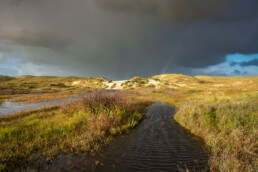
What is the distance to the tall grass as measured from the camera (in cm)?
426

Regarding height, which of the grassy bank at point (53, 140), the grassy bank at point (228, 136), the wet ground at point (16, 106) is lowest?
the wet ground at point (16, 106)

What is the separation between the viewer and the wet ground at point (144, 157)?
183 inches

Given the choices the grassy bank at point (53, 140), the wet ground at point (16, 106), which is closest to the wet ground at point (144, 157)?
the grassy bank at point (53, 140)

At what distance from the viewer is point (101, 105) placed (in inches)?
447

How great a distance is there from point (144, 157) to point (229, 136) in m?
5.01

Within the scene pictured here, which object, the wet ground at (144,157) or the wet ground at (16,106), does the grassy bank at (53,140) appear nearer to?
the wet ground at (144,157)

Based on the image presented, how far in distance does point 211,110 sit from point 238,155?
21.5 ft

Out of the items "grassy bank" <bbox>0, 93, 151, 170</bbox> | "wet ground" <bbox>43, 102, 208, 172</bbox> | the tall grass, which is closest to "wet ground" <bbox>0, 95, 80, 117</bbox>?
"grassy bank" <bbox>0, 93, 151, 170</bbox>

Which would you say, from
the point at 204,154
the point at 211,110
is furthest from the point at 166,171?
the point at 211,110

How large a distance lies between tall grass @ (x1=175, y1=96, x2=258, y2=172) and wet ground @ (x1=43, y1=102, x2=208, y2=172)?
659 mm

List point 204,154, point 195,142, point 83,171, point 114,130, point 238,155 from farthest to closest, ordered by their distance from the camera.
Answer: point 114,130, point 195,142, point 204,154, point 238,155, point 83,171

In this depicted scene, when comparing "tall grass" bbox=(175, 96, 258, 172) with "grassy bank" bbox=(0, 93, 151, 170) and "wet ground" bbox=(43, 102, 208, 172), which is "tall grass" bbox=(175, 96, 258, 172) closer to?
"wet ground" bbox=(43, 102, 208, 172)

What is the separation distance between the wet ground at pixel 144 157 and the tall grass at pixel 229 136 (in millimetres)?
659

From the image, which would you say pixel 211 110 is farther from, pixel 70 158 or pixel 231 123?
pixel 70 158
